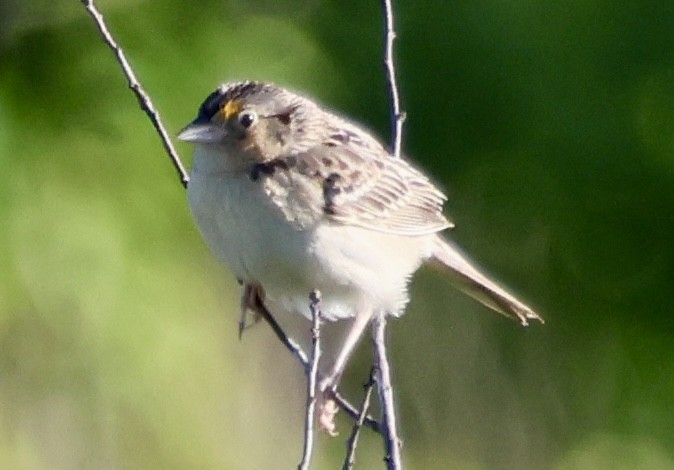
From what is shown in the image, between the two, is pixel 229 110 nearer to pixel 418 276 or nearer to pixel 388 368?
pixel 388 368

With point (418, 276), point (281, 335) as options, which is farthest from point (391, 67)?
point (418, 276)

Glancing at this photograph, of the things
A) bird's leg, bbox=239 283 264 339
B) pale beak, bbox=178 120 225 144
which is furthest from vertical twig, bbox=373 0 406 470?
pale beak, bbox=178 120 225 144

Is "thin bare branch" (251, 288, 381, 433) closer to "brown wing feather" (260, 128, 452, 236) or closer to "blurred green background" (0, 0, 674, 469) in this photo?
"brown wing feather" (260, 128, 452, 236)

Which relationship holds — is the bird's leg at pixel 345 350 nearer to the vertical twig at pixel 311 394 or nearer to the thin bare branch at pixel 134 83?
the thin bare branch at pixel 134 83

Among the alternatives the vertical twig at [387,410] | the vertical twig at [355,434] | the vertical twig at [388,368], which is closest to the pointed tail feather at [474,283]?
the vertical twig at [388,368]

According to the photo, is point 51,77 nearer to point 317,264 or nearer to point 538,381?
point 317,264

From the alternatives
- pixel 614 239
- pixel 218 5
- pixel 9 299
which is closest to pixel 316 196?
pixel 9 299
